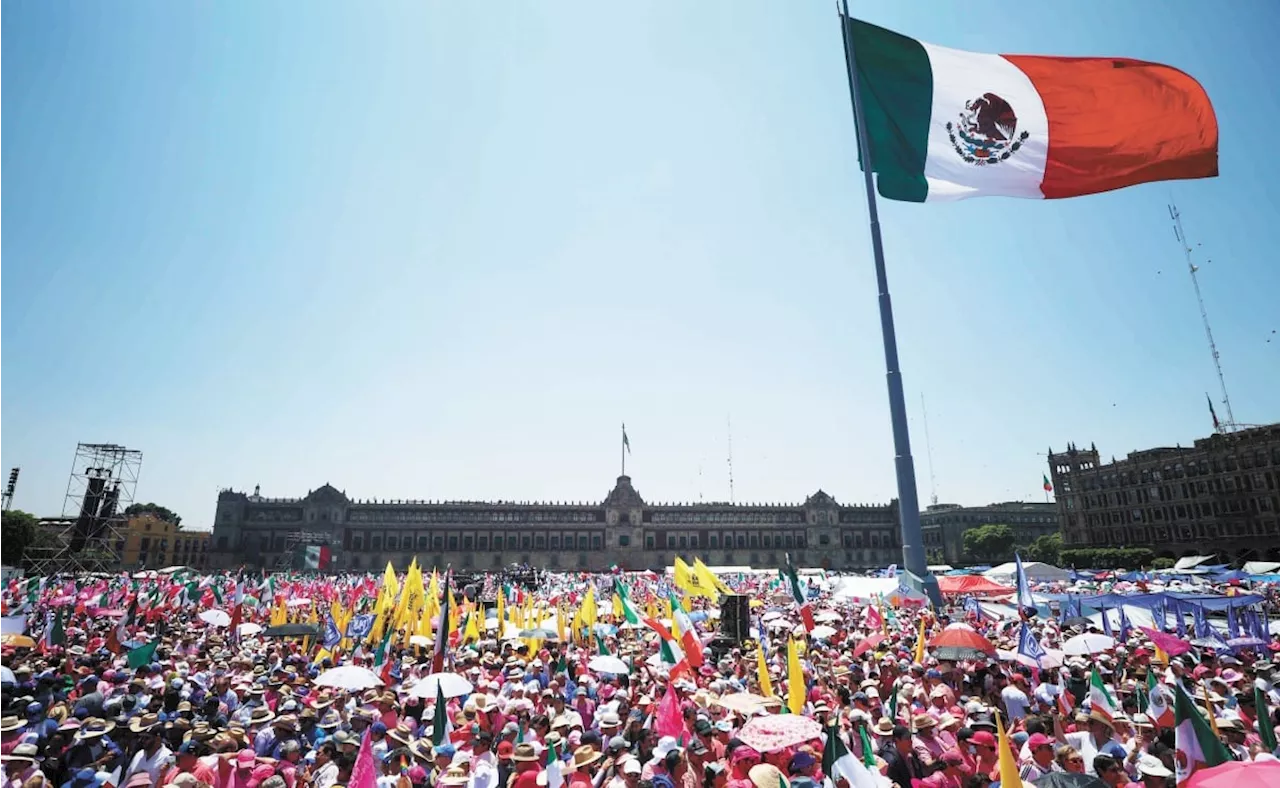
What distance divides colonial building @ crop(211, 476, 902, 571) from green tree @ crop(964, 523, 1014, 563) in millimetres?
12406

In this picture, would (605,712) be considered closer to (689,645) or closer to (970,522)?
(689,645)

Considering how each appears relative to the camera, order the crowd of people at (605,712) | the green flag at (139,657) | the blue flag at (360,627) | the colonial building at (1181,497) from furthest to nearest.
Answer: the colonial building at (1181,497)
the blue flag at (360,627)
the green flag at (139,657)
the crowd of people at (605,712)

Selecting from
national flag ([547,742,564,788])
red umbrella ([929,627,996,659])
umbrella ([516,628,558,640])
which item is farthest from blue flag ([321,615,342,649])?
red umbrella ([929,627,996,659])

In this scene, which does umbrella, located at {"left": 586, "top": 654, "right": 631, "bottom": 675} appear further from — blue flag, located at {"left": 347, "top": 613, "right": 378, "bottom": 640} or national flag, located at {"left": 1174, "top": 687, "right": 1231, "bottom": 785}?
blue flag, located at {"left": 347, "top": 613, "right": 378, "bottom": 640}

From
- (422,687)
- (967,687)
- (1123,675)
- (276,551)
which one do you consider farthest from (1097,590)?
(276,551)

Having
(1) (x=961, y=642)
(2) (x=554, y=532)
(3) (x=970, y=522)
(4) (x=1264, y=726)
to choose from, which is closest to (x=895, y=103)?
(1) (x=961, y=642)

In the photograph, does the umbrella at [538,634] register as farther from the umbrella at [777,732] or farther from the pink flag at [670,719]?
the umbrella at [777,732]

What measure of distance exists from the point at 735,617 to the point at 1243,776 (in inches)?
548

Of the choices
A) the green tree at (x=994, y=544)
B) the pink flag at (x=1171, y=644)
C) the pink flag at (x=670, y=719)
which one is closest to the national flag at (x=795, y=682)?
the pink flag at (x=670, y=719)

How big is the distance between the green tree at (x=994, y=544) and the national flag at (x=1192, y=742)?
93.9 metres

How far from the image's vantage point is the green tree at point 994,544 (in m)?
89.2

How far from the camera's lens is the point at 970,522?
112 metres

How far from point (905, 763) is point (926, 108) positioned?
35.6ft

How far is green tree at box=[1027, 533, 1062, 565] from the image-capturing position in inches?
3255
